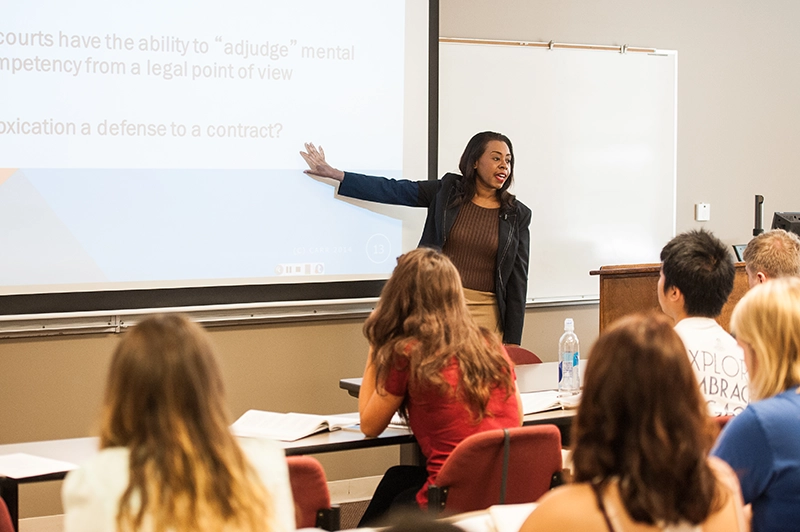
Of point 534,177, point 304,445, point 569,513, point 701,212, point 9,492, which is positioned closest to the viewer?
point 569,513

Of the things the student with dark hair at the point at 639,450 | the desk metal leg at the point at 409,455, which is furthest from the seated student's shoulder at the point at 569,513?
the desk metal leg at the point at 409,455

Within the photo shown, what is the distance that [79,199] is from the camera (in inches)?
143

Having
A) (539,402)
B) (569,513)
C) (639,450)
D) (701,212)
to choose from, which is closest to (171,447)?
(569,513)

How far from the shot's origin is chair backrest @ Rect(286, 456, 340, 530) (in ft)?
6.24

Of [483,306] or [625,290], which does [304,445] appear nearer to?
[483,306]

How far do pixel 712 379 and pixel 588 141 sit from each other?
8.59 ft

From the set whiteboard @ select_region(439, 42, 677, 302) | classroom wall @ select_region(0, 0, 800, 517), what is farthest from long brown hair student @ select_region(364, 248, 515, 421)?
whiteboard @ select_region(439, 42, 677, 302)

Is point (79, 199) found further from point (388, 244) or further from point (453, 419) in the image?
point (453, 419)

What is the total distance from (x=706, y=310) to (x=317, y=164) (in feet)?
6.75

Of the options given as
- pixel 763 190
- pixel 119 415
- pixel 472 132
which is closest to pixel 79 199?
pixel 472 132

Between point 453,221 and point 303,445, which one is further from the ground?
point 453,221

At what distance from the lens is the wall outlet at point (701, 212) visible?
207 inches

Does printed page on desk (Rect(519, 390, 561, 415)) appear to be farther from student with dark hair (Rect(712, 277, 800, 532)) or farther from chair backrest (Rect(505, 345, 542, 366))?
student with dark hair (Rect(712, 277, 800, 532))

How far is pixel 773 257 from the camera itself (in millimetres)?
3324
